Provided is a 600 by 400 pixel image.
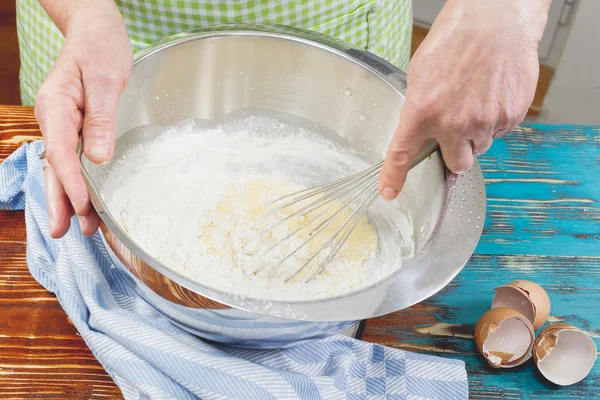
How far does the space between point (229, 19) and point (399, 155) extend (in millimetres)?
418

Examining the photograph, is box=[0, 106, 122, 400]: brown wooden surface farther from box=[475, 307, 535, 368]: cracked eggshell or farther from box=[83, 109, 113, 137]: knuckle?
box=[475, 307, 535, 368]: cracked eggshell

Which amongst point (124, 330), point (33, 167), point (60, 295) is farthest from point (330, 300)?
point (33, 167)

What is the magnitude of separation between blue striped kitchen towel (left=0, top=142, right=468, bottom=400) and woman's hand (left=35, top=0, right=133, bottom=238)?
99 millimetres

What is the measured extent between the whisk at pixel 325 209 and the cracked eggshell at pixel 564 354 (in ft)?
0.90

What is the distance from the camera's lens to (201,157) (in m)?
0.91

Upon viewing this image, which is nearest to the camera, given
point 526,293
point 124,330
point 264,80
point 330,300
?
point 330,300

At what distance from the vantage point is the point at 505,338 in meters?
0.76

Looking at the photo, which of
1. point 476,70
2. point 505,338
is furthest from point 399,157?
point 505,338

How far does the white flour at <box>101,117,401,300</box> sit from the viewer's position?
0.75 m

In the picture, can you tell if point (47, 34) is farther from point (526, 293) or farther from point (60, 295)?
point (526, 293)

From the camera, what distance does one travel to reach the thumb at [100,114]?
67cm

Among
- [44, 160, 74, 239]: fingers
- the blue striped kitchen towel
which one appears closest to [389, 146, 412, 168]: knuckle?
the blue striped kitchen towel

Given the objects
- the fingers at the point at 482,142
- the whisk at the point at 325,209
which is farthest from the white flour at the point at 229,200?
the fingers at the point at 482,142

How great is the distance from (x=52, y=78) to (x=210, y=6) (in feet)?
0.96
